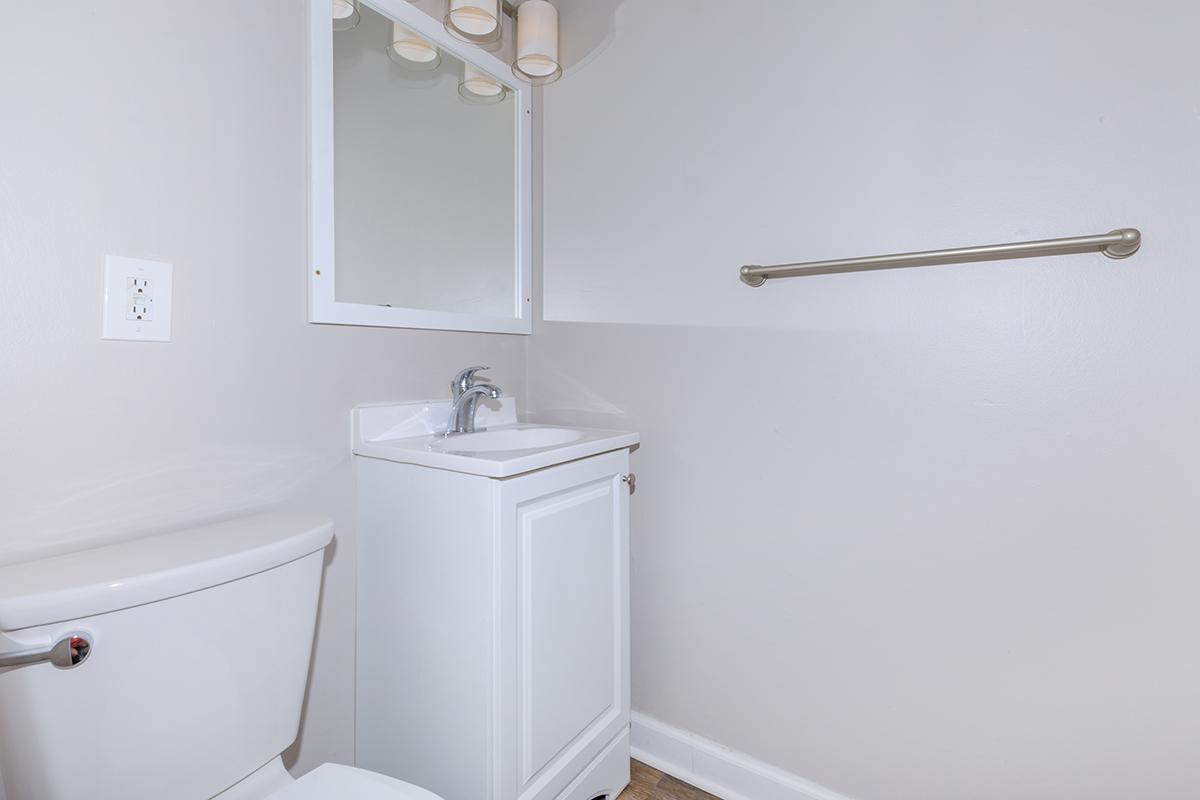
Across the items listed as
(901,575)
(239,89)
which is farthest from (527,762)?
(239,89)

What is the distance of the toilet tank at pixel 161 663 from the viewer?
667mm

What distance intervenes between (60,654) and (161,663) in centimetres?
11

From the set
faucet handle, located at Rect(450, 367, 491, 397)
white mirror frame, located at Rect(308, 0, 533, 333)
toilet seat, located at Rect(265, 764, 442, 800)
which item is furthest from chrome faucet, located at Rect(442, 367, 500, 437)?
toilet seat, located at Rect(265, 764, 442, 800)

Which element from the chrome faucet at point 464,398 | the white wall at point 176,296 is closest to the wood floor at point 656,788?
the white wall at point 176,296

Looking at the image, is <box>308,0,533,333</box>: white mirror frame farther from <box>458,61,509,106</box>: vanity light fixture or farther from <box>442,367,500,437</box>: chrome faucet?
<box>442,367,500,437</box>: chrome faucet

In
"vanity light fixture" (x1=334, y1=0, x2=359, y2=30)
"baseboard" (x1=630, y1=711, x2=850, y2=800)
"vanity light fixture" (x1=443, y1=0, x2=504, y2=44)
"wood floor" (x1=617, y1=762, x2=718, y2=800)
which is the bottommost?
"wood floor" (x1=617, y1=762, x2=718, y2=800)

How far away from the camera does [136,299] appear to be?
875 millimetres

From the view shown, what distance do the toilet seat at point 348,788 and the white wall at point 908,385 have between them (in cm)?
77

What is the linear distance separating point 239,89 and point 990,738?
1821 mm

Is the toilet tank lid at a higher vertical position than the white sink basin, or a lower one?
lower

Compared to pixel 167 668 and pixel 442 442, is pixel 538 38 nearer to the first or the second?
pixel 442 442

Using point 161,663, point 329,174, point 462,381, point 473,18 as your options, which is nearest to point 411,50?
point 473,18

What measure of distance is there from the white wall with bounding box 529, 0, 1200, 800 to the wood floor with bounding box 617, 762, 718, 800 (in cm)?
13

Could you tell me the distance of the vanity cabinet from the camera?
101cm
